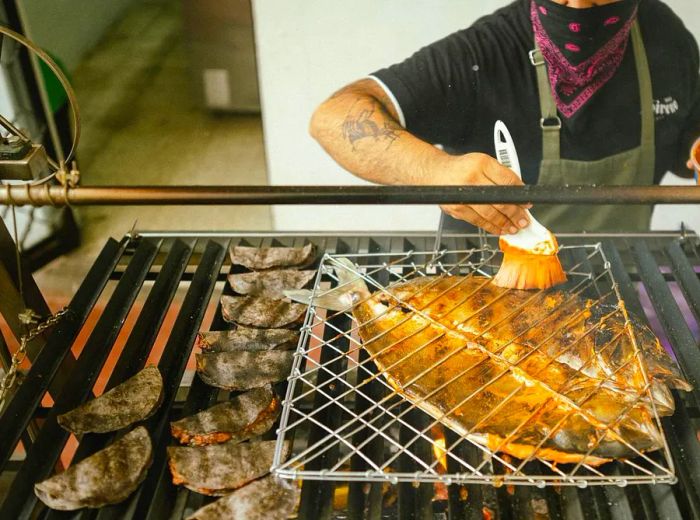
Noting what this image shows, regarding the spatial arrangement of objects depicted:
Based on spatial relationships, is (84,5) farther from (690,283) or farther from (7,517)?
(690,283)

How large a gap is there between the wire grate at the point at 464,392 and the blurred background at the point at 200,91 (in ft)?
3.93

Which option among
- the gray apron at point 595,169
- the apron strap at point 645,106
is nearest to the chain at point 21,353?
the gray apron at point 595,169

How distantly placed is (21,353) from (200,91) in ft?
7.38

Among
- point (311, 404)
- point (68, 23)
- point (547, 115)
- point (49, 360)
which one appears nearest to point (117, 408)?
point (49, 360)

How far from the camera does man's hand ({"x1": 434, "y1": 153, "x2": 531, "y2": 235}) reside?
6.15 ft

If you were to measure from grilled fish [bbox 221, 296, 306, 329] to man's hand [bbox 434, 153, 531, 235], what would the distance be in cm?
64

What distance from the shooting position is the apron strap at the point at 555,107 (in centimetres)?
265

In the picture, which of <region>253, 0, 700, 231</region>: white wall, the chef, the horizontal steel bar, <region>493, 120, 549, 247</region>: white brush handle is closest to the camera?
the horizontal steel bar

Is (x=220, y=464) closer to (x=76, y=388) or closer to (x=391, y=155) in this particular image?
(x=76, y=388)

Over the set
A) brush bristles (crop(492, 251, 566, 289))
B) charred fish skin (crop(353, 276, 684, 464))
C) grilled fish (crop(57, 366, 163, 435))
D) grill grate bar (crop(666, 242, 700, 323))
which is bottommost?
grilled fish (crop(57, 366, 163, 435))

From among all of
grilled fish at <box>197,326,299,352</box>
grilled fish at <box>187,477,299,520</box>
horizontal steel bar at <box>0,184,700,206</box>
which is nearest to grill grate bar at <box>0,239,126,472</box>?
grilled fish at <box>197,326,299,352</box>

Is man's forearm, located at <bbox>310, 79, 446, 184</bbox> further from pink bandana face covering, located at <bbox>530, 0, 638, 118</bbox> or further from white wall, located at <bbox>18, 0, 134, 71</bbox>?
white wall, located at <bbox>18, 0, 134, 71</bbox>

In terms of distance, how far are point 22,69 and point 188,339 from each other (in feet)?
7.86

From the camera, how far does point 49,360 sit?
195 centimetres
